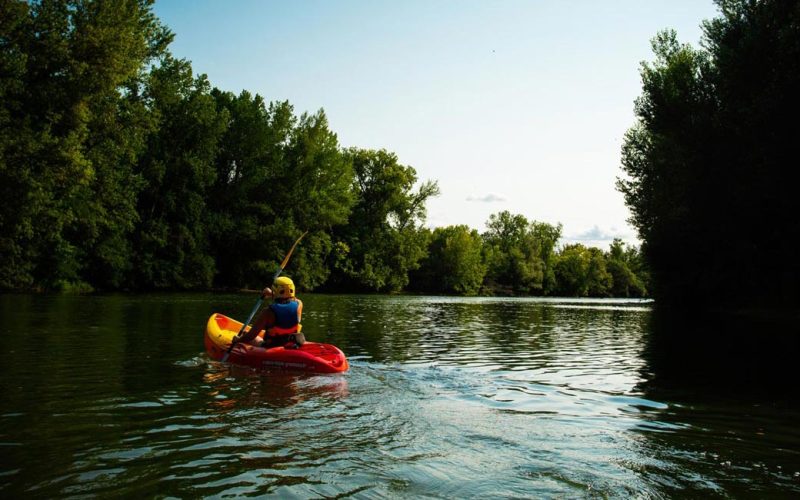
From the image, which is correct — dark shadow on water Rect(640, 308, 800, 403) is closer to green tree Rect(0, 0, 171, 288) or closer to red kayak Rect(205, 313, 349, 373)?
red kayak Rect(205, 313, 349, 373)

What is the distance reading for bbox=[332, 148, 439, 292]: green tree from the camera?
71.3 m

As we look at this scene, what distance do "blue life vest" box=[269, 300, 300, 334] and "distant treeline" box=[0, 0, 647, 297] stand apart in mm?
21835

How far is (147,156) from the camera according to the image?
151 feet

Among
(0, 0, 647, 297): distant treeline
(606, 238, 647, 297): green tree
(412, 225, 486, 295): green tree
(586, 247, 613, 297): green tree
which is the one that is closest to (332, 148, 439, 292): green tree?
(0, 0, 647, 297): distant treeline

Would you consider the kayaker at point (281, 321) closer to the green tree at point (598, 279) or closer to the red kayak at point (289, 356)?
the red kayak at point (289, 356)

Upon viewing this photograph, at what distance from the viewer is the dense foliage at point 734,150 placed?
2281 centimetres

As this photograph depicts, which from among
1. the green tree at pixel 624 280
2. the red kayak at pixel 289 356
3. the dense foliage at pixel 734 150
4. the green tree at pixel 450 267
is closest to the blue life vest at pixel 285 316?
the red kayak at pixel 289 356

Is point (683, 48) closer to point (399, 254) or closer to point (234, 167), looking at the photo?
point (234, 167)

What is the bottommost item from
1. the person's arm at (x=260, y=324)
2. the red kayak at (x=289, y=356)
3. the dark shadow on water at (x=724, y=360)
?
the dark shadow on water at (x=724, y=360)

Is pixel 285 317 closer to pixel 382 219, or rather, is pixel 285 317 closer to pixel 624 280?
pixel 382 219

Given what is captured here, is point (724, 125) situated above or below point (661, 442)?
above

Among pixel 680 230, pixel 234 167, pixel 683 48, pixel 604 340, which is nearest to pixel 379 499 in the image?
pixel 604 340

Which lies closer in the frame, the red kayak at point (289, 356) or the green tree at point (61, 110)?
the red kayak at point (289, 356)

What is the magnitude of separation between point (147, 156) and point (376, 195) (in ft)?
106
